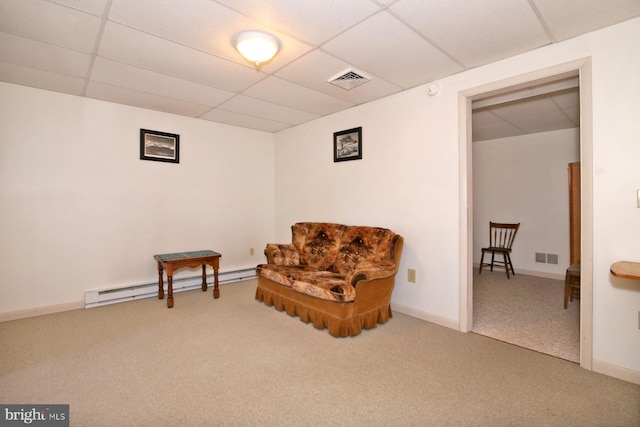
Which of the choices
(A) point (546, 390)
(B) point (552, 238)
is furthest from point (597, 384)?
(B) point (552, 238)

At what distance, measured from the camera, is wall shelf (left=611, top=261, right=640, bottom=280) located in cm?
170

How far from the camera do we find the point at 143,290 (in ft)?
12.6

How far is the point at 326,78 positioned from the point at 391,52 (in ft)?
2.30

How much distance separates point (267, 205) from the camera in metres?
5.09

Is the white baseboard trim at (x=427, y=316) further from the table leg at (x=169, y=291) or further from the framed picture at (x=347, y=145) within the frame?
the table leg at (x=169, y=291)

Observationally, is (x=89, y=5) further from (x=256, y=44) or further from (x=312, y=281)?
(x=312, y=281)

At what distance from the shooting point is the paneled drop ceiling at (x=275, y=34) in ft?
6.23

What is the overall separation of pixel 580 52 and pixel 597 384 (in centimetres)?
225

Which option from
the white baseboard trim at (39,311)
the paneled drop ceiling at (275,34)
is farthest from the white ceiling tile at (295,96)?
the white baseboard trim at (39,311)

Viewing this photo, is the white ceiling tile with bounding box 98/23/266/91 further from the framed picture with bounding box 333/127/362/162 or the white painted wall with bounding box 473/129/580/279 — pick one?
the white painted wall with bounding box 473/129/580/279

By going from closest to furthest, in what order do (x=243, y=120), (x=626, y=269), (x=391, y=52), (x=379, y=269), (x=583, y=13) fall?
(x=626, y=269)
(x=583, y=13)
(x=391, y=52)
(x=379, y=269)
(x=243, y=120)

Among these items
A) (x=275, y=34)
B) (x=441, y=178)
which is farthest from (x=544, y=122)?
(x=275, y=34)

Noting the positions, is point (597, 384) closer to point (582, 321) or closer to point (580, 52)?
point (582, 321)

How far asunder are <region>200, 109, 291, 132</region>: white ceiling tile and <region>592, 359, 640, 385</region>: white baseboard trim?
420 cm
